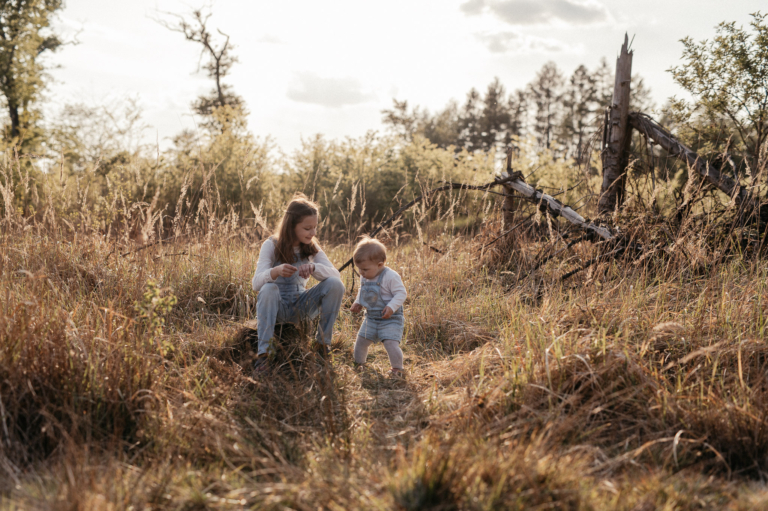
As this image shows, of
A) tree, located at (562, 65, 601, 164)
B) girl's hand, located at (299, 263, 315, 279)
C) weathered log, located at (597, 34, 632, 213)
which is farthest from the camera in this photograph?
tree, located at (562, 65, 601, 164)

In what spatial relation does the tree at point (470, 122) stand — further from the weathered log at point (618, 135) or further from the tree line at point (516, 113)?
the weathered log at point (618, 135)

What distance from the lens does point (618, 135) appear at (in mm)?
4859

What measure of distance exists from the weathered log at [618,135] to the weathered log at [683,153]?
128 mm

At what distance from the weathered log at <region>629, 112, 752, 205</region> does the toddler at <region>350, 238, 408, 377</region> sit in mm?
2527

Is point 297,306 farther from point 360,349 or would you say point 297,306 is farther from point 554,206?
point 554,206

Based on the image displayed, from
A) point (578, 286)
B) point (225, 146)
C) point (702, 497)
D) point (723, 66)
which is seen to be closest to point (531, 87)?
point (225, 146)

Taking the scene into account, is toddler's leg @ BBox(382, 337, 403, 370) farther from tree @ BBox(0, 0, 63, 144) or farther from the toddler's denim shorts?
tree @ BBox(0, 0, 63, 144)

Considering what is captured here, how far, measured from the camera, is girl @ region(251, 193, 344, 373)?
305 centimetres

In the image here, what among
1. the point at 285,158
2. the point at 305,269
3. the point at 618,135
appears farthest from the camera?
the point at 285,158

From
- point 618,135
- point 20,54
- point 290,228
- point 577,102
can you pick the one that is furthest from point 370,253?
point 577,102

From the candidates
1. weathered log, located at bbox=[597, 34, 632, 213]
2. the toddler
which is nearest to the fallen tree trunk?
weathered log, located at bbox=[597, 34, 632, 213]

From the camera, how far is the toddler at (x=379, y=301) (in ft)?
9.93

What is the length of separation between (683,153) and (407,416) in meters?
3.54

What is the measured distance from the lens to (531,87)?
3141 centimetres
